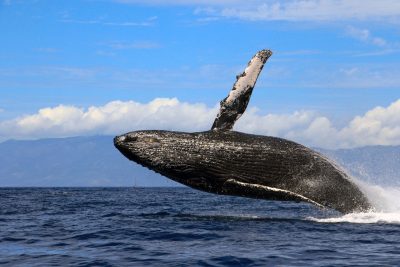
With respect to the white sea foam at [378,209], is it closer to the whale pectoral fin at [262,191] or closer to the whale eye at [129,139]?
the whale pectoral fin at [262,191]

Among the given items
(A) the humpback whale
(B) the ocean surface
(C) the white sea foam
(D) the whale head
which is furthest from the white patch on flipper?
(C) the white sea foam

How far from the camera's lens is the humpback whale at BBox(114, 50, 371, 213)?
14.2 metres

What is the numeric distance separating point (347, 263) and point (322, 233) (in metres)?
3.38

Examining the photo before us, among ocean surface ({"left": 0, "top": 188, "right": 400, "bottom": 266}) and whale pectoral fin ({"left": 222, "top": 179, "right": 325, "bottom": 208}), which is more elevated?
whale pectoral fin ({"left": 222, "top": 179, "right": 325, "bottom": 208})

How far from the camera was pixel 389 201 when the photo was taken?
51.1ft

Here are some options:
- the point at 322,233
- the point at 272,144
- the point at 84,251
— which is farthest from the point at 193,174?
the point at 84,251

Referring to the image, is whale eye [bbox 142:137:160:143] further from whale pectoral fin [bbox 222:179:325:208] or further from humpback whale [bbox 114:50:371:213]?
whale pectoral fin [bbox 222:179:325:208]

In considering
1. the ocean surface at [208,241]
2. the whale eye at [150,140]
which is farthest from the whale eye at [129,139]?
the ocean surface at [208,241]

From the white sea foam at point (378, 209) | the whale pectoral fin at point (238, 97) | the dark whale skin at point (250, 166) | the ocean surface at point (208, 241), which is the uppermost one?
the whale pectoral fin at point (238, 97)

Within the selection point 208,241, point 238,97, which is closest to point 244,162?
point 238,97

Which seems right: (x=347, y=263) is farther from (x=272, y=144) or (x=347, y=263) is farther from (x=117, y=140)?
(x=117, y=140)

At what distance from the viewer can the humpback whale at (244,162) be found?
1416 cm

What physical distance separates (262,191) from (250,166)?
0.62 metres

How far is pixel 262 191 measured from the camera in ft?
46.5
